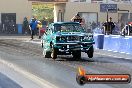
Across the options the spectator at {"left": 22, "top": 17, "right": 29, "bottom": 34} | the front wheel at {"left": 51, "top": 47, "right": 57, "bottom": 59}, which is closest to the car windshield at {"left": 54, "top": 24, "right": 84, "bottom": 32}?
the front wheel at {"left": 51, "top": 47, "right": 57, "bottom": 59}

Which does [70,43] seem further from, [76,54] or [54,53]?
[76,54]

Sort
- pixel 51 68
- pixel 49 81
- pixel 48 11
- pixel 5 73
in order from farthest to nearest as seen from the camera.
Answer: pixel 48 11 < pixel 51 68 < pixel 5 73 < pixel 49 81

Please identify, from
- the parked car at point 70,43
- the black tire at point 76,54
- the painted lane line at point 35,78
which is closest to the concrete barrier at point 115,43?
the black tire at point 76,54

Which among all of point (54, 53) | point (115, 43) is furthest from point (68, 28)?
point (115, 43)

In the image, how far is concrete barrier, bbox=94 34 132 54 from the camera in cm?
2256

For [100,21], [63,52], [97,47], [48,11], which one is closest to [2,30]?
[100,21]

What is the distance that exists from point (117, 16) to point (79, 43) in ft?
126

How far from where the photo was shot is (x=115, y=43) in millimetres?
24219

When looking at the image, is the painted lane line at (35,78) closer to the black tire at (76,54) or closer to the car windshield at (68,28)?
the black tire at (76,54)

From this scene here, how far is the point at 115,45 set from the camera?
24234 mm

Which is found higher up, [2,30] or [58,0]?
[58,0]

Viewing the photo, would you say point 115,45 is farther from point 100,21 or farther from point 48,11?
point 48,11

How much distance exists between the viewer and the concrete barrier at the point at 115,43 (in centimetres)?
2256

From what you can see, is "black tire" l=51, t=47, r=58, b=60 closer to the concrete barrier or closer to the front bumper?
the front bumper
